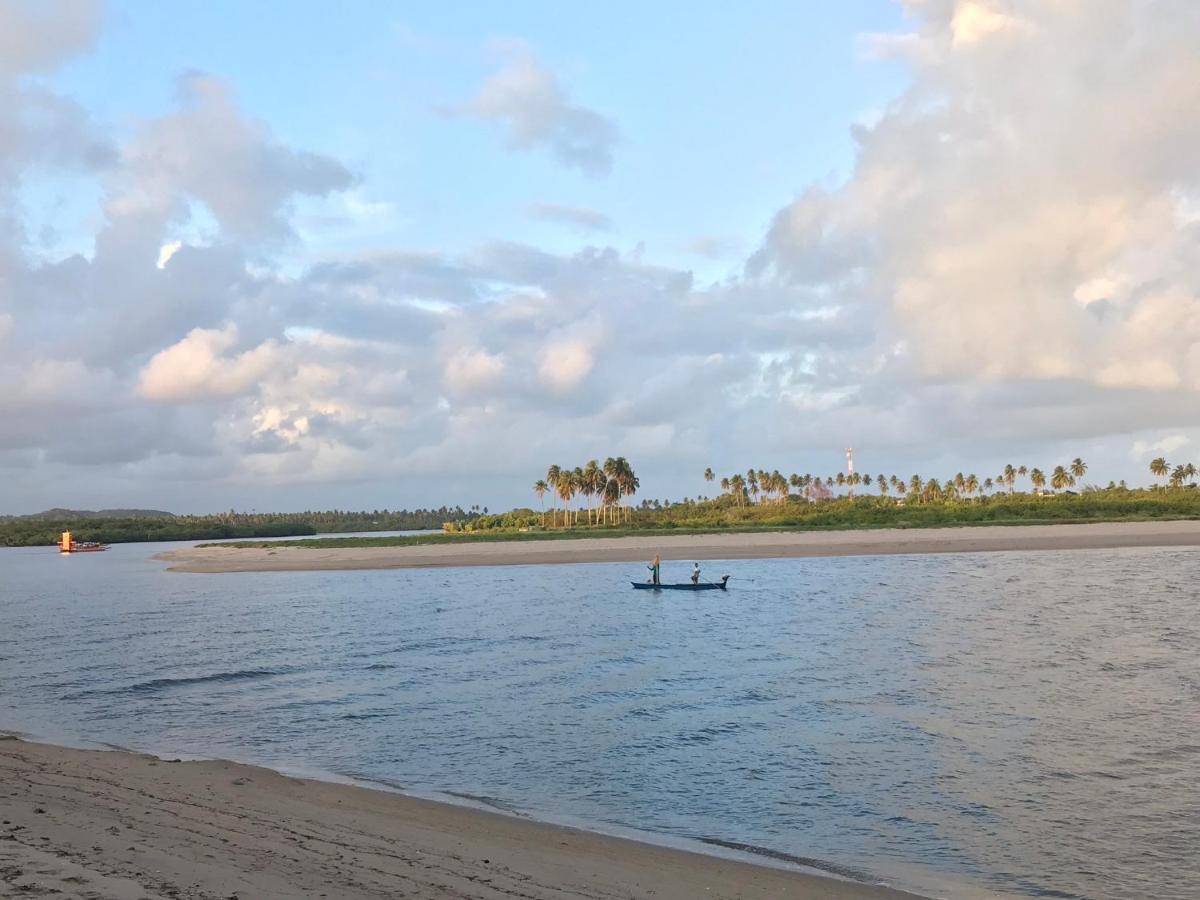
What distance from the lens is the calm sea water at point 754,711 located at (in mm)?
13531

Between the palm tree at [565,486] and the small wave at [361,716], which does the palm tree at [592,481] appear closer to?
the palm tree at [565,486]

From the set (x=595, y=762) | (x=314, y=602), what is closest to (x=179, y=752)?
(x=595, y=762)

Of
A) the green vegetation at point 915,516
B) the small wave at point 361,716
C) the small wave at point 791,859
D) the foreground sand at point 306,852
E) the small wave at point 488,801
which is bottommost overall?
the small wave at point 361,716

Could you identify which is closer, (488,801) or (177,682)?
(488,801)

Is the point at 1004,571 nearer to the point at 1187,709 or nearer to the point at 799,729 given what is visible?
the point at 1187,709

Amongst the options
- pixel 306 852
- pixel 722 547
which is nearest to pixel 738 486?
pixel 722 547

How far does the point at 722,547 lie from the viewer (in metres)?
95.6

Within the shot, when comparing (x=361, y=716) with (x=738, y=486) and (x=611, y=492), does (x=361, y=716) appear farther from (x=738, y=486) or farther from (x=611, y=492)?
(x=738, y=486)

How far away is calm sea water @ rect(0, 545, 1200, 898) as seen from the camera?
44.4ft

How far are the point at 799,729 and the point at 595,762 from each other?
5.05m

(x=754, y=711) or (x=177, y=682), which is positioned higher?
(x=754, y=711)

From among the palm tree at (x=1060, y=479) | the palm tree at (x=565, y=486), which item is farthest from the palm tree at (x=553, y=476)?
the palm tree at (x=1060, y=479)

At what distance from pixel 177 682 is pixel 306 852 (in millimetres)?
21312

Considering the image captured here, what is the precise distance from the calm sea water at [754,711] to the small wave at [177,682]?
0.19 metres
